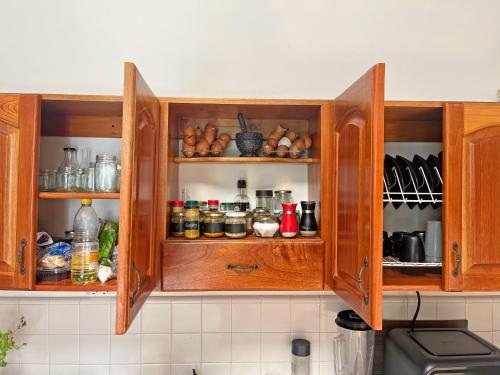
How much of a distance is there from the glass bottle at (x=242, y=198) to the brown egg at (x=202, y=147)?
0.61 ft

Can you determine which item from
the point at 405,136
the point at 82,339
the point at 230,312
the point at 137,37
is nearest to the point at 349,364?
the point at 230,312

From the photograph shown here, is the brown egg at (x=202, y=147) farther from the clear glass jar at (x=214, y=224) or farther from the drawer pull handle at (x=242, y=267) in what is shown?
the drawer pull handle at (x=242, y=267)

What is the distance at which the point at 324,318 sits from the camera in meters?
1.41

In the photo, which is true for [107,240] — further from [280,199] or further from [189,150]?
[280,199]

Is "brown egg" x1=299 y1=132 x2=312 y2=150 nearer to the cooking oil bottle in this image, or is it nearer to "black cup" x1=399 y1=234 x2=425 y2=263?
"black cup" x1=399 y1=234 x2=425 y2=263

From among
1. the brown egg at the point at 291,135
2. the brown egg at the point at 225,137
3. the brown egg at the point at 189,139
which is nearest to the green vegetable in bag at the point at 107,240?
the brown egg at the point at 189,139

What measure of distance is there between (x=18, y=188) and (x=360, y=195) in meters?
1.02

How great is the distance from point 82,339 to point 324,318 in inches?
39.8

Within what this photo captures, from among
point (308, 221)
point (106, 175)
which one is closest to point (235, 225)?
point (308, 221)

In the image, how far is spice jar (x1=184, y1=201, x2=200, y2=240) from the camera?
1141mm

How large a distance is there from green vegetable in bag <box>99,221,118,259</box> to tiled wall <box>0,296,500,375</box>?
1.08 ft

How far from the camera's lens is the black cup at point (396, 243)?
3.75 feet

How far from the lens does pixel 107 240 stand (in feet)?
3.84

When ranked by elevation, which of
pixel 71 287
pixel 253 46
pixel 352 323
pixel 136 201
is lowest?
pixel 352 323
